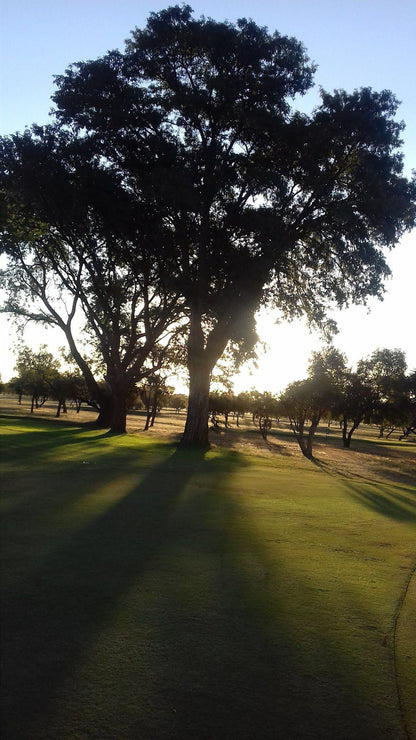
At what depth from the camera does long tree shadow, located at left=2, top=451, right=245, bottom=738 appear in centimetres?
377

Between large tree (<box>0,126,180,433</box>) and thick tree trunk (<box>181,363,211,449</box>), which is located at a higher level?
large tree (<box>0,126,180,433</box>)

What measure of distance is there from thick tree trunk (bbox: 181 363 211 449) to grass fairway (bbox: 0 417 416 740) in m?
19.5

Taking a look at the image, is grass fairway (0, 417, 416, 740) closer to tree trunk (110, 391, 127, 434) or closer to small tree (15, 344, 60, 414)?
tree trunk (110, 391, 127, 434)

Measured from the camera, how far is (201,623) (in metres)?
5.15

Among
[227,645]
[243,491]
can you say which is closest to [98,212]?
[243,491]

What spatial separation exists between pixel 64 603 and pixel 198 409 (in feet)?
84.8

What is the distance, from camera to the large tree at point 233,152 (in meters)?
26.2

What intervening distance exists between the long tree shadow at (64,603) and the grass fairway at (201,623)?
0.05 feet

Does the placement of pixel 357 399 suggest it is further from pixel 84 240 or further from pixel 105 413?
pixel 84 240

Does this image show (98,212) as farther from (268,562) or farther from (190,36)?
(268,562)

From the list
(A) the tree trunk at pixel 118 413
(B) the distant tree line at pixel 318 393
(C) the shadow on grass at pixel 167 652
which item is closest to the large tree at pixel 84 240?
(A) the tree trunk at pixel 118 413

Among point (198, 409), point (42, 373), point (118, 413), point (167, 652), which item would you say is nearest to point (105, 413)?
point (118, 413)

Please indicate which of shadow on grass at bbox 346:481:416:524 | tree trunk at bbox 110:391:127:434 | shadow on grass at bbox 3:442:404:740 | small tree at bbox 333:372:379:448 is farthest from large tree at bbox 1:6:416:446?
small tree at bbox 333:372:379:448

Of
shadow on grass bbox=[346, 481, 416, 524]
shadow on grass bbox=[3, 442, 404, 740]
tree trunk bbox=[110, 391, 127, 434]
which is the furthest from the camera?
tree trunk bbox=[110, 391, 127, 434]
